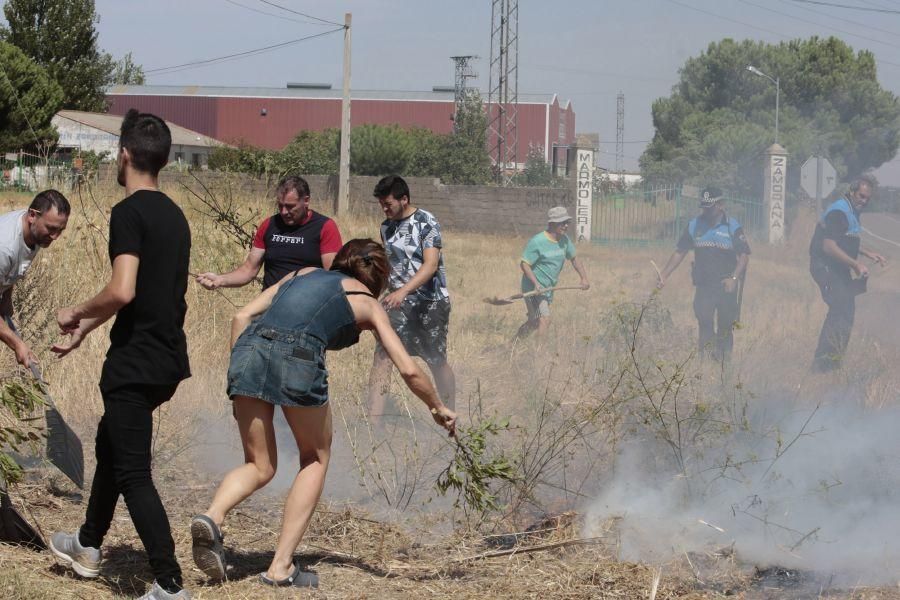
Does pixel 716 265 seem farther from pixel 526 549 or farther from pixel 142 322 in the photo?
pixel 142 322

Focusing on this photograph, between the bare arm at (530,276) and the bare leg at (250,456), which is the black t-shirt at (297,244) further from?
the bare arm at (530,276)

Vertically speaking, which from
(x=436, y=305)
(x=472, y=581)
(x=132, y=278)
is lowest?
(x=472, y=581)

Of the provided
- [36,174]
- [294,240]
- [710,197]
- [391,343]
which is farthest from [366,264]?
[36,174]

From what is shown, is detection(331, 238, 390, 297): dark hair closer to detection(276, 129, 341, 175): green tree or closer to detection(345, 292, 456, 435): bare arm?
detection(345, 292, 456, 435): bare arm

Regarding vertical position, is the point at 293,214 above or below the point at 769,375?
above

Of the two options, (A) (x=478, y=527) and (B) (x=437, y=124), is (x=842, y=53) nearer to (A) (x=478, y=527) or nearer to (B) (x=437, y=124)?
(B) (x=437, y=124)

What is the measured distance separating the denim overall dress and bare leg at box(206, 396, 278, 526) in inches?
4.4

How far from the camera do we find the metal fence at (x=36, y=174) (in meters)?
14.5

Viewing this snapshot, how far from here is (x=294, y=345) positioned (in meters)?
4.12

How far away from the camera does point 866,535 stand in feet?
17.3

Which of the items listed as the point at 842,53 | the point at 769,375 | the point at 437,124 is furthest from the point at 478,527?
the point at 437,124

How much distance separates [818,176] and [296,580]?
64.4 ft

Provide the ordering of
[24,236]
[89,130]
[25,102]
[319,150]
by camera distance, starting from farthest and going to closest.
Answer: [319,150]
[89,130]
[25,102]
[24,236]

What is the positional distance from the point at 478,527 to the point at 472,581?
672mm
